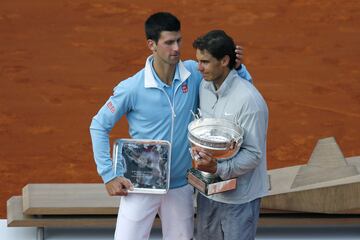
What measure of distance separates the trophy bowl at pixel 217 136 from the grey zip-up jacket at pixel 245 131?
42 millimetres

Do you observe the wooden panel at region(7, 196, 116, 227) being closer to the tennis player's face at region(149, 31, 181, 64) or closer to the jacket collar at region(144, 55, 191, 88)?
the jacket collar at region(144, 55, 191, 88)

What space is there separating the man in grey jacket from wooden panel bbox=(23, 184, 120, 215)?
1189 mm

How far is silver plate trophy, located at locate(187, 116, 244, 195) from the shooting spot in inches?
153

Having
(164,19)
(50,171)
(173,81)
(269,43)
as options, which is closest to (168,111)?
(173,81)

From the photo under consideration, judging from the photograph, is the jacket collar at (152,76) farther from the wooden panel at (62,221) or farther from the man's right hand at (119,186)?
the wooden panel at (62,221)

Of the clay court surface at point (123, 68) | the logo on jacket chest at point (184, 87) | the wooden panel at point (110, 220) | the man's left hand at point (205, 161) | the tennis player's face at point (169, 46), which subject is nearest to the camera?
the man's left hand at point (205, 161)

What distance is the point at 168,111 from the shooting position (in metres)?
4.24

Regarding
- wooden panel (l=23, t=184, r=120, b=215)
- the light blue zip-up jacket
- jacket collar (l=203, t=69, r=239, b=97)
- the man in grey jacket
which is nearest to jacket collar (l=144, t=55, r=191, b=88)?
the light blue zip-up jacket

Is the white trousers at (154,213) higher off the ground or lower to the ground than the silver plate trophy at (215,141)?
lower

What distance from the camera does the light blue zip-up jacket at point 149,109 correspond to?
13.9ft

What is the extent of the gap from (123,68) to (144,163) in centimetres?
405

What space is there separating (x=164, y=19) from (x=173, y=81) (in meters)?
0.29

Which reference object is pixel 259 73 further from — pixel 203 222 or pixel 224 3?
pixel 203 222

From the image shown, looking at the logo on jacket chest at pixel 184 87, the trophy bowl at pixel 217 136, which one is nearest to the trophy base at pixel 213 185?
the trophy bowl at pixel 217 136
